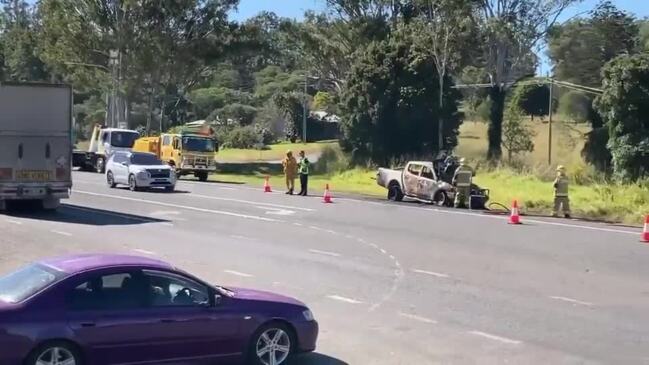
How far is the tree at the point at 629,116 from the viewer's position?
3728 centimetres

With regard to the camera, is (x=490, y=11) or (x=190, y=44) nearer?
(x=490, y=11)

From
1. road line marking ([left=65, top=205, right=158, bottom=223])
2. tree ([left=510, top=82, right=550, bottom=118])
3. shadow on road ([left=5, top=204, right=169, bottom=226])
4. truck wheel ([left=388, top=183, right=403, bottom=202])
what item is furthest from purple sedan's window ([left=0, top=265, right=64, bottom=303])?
tree ([left=510, top=82, right=550, bottom=118])

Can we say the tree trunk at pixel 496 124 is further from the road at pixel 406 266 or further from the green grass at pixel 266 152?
the road at pixel 406 266

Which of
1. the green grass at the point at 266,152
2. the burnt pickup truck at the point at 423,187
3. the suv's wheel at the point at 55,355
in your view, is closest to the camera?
the suv's wheel at the point at 55,355

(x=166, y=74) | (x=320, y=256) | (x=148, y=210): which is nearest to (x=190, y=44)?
(x=166, y=74)

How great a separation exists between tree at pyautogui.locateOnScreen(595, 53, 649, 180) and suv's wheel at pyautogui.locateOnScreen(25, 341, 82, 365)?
31800mm

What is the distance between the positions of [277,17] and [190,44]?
23.3 metres

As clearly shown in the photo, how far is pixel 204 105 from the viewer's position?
4392 inches

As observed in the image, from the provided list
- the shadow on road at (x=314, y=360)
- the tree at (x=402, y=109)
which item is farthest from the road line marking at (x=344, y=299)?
the tree at (x=402, y=109)

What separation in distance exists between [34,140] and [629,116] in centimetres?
2335

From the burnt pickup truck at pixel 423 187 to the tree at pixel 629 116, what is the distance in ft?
25.4

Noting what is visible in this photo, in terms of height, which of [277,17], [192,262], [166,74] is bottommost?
[192,262]

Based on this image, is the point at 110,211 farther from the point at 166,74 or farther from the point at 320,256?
the point at 166,74

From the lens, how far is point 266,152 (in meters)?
79.1
